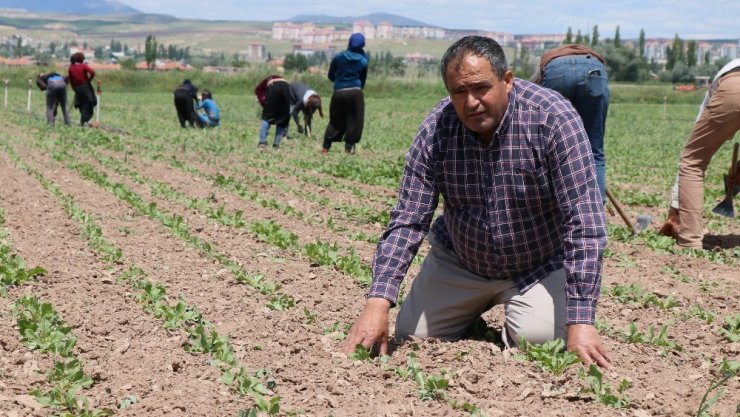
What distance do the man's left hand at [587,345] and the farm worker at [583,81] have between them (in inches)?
130

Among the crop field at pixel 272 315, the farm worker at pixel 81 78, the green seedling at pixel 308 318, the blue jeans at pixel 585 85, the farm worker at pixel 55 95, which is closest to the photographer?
the crop field at pixel 272 315

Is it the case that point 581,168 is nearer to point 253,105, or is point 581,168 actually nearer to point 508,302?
point 508,302

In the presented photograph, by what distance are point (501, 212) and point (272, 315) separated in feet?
4.73

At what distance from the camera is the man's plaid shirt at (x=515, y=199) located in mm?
3957

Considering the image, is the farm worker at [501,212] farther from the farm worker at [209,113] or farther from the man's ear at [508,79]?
the farm worker at [209,113]

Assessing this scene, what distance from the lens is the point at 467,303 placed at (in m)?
4.65

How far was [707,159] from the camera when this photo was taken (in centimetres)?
749

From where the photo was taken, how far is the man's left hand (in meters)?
3.87

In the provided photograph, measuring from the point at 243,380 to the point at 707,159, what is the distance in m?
4.98

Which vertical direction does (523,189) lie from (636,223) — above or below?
above

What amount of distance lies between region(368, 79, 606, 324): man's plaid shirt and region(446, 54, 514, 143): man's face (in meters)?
0.11

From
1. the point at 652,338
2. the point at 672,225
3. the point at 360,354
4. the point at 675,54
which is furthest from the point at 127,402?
the point at 675,54

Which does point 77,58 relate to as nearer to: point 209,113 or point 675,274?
point 209,113

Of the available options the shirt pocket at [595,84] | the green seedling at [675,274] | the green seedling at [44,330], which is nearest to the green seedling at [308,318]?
the green seedling at [44,330]
